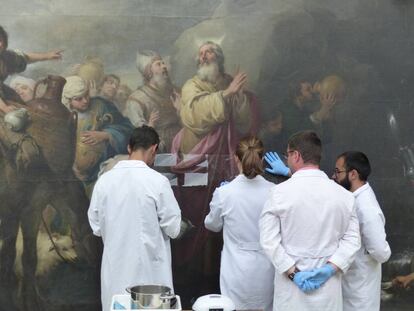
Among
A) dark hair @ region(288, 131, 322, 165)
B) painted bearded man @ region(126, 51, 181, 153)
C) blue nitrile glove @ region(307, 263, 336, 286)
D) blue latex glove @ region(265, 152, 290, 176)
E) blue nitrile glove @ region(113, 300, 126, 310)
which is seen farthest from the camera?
painted bearded man @ region(126, 51, 181, 153)

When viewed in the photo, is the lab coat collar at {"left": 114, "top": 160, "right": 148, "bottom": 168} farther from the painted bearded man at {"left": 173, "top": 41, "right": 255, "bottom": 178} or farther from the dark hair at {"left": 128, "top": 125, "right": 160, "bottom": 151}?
the painted bearded man at {"left": 173, "top": 41, "right": 255, "bottom": 178}

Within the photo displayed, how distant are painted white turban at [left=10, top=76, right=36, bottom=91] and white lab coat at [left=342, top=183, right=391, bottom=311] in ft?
8.81

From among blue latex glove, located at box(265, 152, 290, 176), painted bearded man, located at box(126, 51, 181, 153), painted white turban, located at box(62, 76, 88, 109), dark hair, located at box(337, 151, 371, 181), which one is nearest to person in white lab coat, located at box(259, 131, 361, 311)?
dark hair, located at box(337, 151, 371, 181)

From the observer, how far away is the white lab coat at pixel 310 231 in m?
3.93

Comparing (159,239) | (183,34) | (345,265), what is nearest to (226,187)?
(159,239)

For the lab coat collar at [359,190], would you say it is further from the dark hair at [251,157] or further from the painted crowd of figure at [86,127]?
the painted crowd of figure at [86,127]

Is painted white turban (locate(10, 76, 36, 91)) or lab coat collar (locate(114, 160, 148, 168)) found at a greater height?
painted white turban (locate(10, 76, 36, 91))

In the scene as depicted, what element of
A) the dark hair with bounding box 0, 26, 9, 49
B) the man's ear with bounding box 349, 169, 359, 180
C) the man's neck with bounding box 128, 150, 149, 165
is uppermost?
the dark hair with bounding box 0, 26, 9, 49

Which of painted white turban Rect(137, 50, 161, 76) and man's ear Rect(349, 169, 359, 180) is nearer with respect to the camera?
man's ear Rect(349, 169, 359, 180)

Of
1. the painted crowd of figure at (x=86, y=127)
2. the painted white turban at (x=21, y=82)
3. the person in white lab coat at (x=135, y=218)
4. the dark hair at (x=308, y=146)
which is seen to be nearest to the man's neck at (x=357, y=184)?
the dark hair at (x=308, y=146)

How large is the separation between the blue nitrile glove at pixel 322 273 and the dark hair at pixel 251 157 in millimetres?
872

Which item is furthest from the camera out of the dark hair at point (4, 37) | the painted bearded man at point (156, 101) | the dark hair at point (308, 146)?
the painted bearded man at point (156, 101)

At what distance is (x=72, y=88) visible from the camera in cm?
541

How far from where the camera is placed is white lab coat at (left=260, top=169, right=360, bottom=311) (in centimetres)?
393
